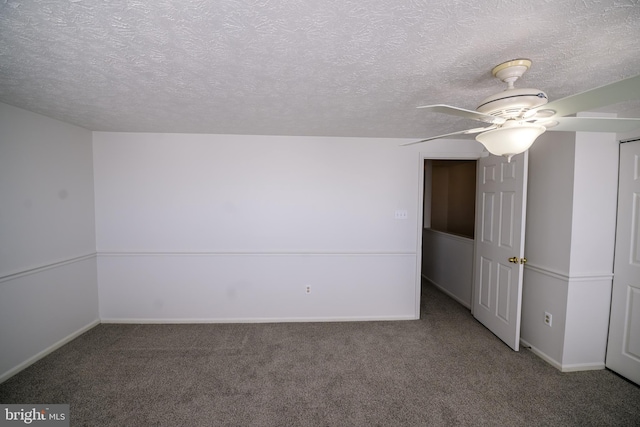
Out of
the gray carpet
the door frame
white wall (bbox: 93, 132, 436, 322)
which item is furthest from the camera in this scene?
the door frame

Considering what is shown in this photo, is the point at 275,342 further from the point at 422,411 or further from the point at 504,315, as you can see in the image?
the point at 504,315

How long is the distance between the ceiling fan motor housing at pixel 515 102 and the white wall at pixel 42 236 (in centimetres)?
350

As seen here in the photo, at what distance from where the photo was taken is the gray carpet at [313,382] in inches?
69.8

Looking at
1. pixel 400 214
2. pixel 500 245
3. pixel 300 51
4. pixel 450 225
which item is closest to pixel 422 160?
pixel 400 214

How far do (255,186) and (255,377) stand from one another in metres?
1.99

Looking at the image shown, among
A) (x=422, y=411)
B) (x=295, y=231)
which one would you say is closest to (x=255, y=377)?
(x=422, y=411)

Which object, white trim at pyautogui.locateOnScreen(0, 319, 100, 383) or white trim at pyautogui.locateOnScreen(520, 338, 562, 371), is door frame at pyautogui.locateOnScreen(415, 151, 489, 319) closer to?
white trim at pyautogui.locateOnScreen(520, 338, 562, 371)

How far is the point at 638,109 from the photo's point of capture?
2037mm

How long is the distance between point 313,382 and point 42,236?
2.85 meters

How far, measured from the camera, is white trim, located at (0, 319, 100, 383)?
211 cm

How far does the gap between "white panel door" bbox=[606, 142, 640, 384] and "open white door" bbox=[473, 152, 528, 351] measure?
2.21 feet

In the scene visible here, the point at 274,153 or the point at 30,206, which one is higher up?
the point at 274,153

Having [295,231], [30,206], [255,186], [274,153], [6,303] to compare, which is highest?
[274,153]

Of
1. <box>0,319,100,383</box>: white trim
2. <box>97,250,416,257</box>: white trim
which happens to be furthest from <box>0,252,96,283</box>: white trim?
<box>0,319,100,383</box>: white trim
